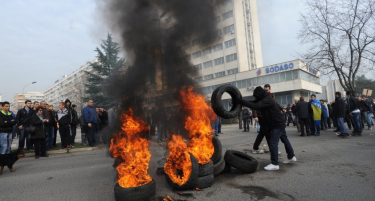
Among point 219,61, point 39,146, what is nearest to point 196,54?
point 39,146

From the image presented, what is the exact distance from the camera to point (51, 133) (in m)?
9.14

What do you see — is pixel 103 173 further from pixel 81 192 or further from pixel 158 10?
pixel 158 10

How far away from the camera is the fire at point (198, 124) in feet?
14.8

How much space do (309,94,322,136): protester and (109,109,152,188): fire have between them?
8437mm

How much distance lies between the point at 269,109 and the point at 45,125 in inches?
310

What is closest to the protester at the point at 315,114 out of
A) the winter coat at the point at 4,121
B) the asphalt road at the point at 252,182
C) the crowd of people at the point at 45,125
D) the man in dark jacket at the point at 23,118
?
the asphalt road at the point at 252,182

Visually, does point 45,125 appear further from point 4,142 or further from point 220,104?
point 220,104

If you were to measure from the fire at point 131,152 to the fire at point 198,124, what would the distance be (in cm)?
99

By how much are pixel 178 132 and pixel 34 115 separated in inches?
215

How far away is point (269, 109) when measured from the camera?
5.04 meters

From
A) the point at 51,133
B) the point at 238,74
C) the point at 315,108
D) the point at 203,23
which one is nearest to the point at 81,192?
the point at 203,23

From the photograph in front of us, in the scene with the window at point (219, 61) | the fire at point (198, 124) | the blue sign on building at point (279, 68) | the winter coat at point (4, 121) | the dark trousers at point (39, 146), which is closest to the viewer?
the fire at point (198, 124)

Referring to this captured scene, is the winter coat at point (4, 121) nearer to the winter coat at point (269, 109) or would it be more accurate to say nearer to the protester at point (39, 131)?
the protester at point (39, 131)

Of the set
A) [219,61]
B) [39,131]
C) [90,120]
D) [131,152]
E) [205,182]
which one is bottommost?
[205,182]
